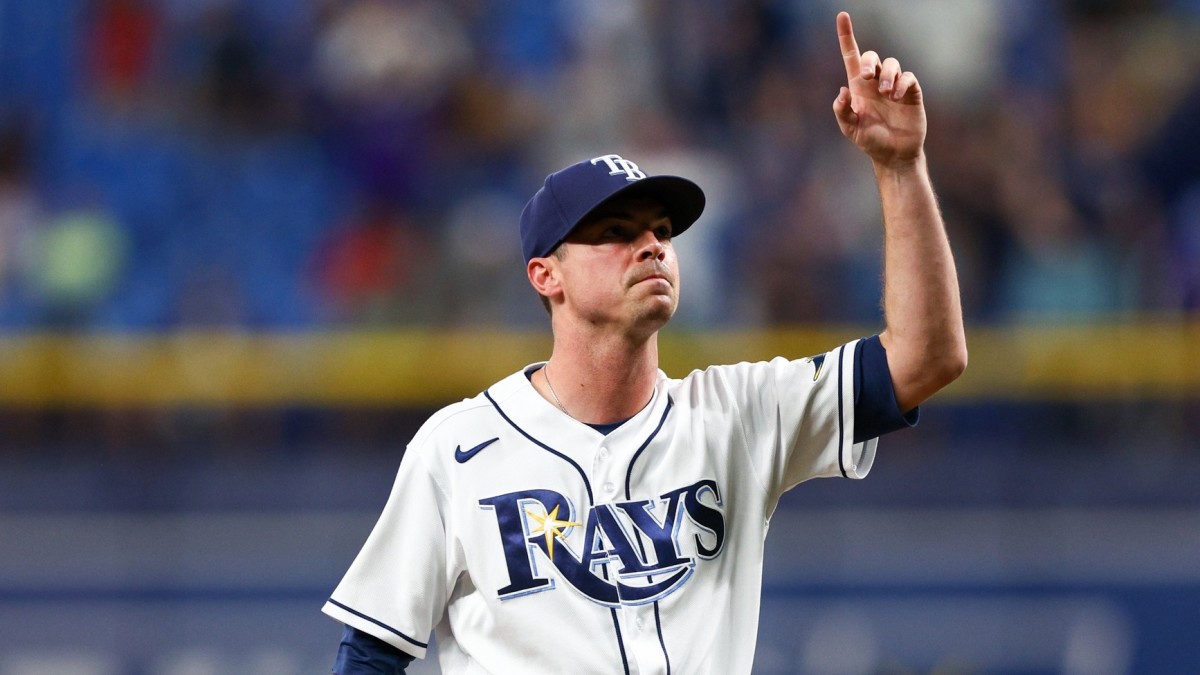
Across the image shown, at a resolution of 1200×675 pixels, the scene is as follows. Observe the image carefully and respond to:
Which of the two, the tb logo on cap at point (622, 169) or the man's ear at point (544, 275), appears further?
the man's ear at point (544, 275)

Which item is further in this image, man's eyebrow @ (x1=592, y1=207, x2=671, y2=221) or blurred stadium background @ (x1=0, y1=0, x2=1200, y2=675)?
blurred stadium background @ (x1=0, y1=0, x2=1200, y2=675)

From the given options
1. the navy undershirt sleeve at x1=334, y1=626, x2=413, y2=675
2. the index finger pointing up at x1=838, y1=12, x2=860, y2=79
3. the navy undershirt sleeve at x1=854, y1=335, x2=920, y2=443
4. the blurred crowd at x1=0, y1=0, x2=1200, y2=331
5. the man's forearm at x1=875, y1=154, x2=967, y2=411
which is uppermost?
the blurred crowd at x1=0, y1=0, x2=1200, y2=331

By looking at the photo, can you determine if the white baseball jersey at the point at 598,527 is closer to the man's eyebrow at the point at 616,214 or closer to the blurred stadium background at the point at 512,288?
the man's eyebrow at the point at 616,214

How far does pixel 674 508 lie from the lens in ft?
9.34

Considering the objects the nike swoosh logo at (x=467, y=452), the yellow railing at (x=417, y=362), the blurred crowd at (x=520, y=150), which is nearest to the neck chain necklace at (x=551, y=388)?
the nike swoosh logo at (x=467, y=452)

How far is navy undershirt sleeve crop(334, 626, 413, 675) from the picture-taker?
9.45ft

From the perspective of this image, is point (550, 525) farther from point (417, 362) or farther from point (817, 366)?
point (417, 362)

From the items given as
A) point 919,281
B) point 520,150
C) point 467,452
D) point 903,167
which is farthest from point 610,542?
point 520,150

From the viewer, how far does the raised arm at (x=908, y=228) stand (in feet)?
8.87

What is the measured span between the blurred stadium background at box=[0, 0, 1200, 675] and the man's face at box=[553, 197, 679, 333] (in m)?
3.39

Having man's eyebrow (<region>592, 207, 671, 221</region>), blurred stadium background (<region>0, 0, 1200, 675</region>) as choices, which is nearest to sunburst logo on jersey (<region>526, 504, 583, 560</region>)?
man's eyebrow (<region>592, 207, 671, 221</region>)

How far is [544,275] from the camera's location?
2.99m

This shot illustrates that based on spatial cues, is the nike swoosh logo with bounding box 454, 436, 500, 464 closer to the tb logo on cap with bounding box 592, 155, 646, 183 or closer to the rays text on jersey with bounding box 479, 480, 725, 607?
the rays text on jersey with bounding box 479, 480, 725, 607

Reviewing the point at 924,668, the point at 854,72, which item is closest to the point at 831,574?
the point at 924,668
